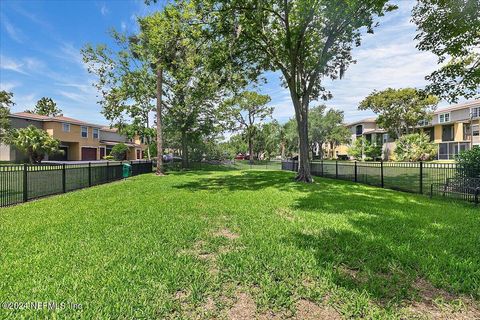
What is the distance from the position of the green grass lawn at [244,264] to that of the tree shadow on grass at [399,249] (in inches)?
0.7

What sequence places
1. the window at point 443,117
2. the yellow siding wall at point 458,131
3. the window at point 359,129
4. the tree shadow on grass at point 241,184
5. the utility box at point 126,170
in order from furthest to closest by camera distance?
the window at point 359,129 → the window at point 443,117 → the yellow siding wall at point 458,131 → the utility box at point 126,170 → the tree shadow on grass at point 241,184

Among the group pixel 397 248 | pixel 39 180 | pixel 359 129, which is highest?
pixel 359 129

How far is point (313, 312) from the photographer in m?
2.53

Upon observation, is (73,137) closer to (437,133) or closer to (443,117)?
(437,133)

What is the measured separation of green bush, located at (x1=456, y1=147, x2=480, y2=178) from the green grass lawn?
9.61 feet

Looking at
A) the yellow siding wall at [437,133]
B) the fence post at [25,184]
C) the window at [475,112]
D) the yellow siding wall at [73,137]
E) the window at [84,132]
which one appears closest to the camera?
the fence post at [25,184]

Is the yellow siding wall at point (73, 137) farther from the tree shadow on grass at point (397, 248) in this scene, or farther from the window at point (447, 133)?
Result: the window at point (447, 133)

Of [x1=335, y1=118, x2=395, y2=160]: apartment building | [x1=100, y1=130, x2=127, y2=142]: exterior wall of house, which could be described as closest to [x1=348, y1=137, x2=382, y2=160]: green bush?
[x1=335, y1=118, x2=395, y2=160]: apartment building

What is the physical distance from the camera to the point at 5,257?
3779 mm

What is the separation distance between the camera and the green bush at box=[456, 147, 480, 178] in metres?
8.55

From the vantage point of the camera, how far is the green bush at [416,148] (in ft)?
106

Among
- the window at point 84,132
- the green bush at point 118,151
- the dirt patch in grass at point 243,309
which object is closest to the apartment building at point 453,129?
the dirt patch in grass at point 243,309

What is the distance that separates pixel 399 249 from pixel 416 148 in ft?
114

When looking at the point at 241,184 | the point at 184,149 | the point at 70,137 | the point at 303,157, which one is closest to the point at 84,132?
the point at 70,137
